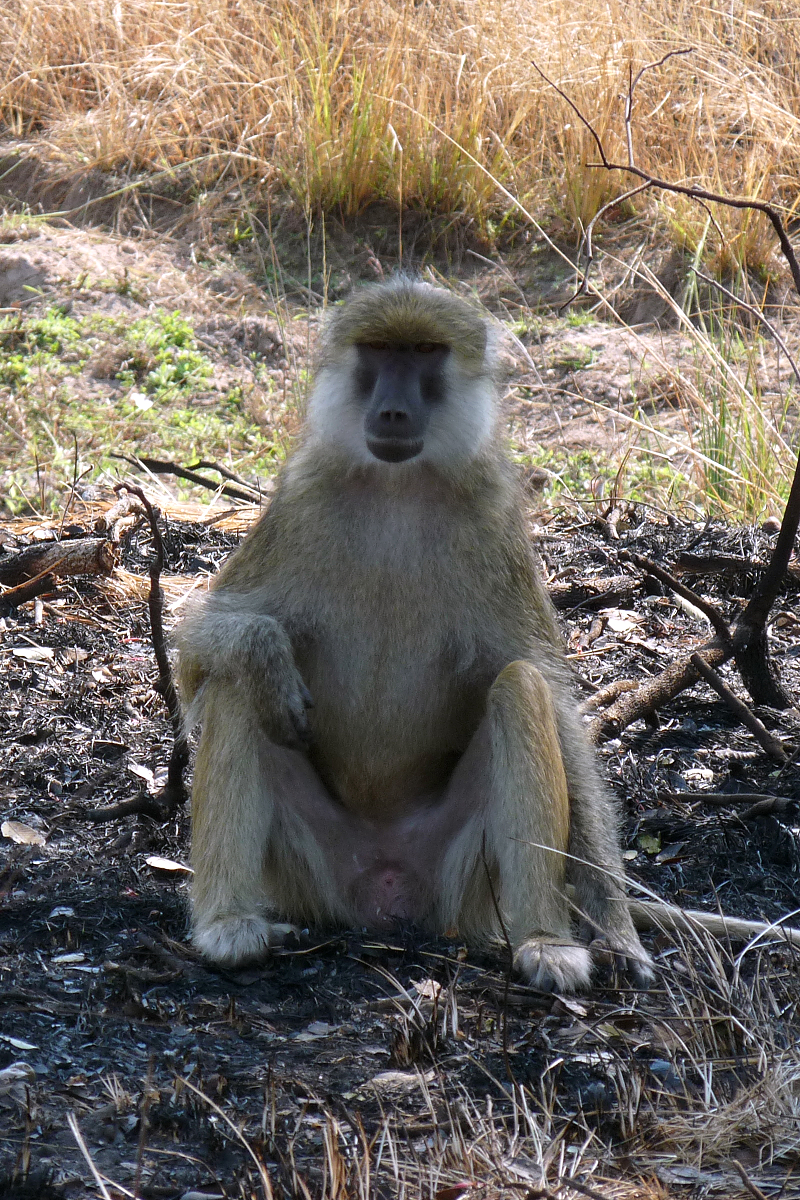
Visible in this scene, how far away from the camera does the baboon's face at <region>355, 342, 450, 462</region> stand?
3195 millimetres

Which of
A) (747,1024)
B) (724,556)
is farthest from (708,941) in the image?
(724,556)

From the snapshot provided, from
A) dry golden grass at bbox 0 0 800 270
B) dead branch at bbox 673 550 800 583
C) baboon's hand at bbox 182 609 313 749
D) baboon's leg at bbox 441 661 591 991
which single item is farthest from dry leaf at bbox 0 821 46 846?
dry golden grass at bbox 0 0 800 270

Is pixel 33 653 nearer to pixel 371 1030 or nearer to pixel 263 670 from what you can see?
pixel 263 670

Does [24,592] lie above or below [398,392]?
below

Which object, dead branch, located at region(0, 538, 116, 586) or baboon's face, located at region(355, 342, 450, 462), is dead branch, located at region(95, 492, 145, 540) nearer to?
dead branch, located at region(0, 538, 116, 586)

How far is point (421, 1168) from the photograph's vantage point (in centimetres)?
205

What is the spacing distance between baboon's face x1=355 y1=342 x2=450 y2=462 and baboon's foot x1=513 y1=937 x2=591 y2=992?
1217mm

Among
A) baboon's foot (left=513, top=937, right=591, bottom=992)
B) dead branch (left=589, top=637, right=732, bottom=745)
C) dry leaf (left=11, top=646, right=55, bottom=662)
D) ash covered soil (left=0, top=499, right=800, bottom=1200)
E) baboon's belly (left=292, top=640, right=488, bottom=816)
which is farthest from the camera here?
dry leaf (left=11, top=646, right=55, bottom=662)

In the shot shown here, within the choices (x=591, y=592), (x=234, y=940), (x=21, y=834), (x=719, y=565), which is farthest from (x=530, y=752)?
(x=719, y=565)

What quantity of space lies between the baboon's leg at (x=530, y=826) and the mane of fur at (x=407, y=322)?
87 cm

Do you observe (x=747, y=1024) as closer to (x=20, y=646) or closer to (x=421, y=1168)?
(x=421, y=1168)

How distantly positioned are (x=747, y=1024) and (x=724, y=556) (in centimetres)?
291

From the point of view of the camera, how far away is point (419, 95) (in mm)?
9164

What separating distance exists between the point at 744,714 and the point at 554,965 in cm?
127
